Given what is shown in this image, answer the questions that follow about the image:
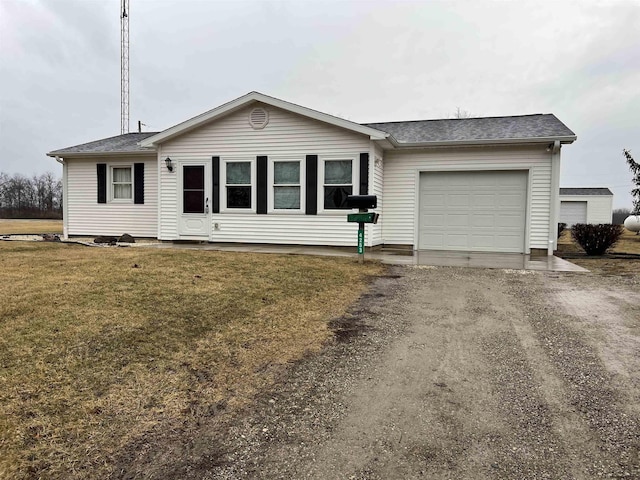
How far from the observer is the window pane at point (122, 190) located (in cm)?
1402

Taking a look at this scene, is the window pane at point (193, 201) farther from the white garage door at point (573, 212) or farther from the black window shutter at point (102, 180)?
the white garage door at point (573, 212)

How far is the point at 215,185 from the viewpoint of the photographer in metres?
11.9

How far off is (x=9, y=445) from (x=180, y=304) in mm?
2647

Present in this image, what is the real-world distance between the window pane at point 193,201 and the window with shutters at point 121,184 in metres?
2.97

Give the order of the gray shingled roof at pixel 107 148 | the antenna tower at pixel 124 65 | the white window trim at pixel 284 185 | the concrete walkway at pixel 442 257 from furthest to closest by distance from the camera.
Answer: the antenna tower at pixel 124 65 < the gray shingled roof at pixel 107 148 < the white window trim at pixel 284 185 < the concrete walkway at pixel 442 257

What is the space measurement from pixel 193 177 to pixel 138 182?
2.75 metres

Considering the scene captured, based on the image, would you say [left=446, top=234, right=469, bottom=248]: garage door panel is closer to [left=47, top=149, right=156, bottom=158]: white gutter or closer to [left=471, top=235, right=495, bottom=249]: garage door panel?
[left=471, top=235, right=495, bottom=249]: garage door panel

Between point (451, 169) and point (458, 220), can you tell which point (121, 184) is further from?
point (458, 220)

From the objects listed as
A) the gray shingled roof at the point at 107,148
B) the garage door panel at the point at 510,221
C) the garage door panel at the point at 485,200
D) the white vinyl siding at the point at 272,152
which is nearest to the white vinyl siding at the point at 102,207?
the gray shingled roof at the point at 107,148

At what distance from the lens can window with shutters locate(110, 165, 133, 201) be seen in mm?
13992

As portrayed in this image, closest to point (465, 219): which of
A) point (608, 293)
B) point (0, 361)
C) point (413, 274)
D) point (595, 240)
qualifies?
point (595, 240)

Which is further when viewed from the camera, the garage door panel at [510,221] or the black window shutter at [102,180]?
the black window shutter at [102,180]

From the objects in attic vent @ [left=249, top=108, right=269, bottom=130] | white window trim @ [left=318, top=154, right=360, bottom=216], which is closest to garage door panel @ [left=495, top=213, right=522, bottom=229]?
white window trim @ [left=318, top=154, right=360, bottom=216]

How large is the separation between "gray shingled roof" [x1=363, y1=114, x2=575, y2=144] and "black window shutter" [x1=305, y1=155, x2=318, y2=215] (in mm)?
2464
